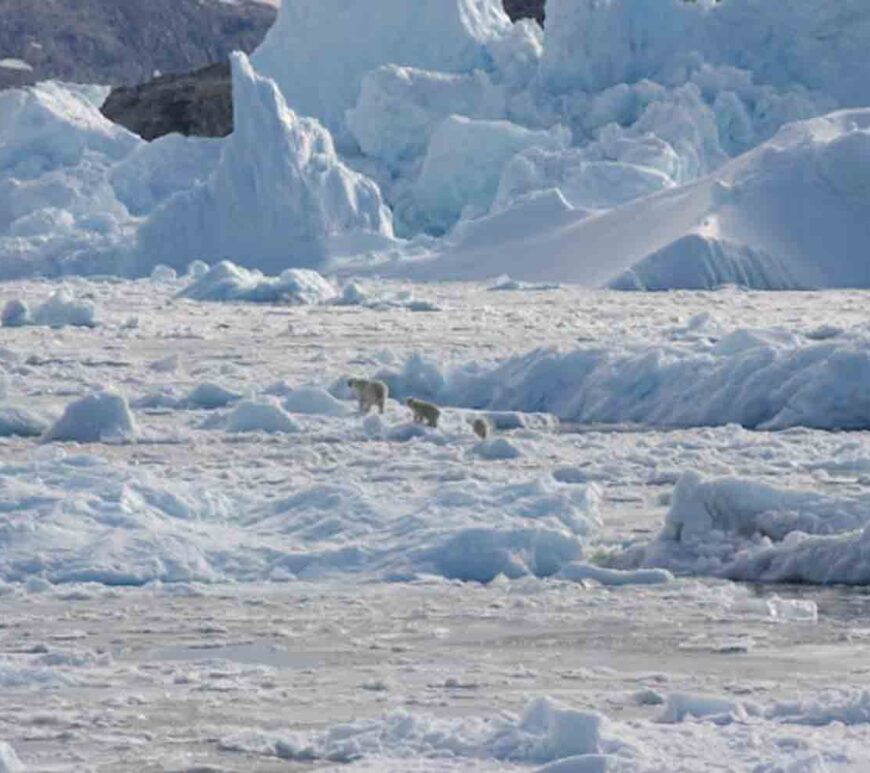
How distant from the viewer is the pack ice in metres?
22.4

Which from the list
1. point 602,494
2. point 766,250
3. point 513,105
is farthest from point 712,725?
point 513,105

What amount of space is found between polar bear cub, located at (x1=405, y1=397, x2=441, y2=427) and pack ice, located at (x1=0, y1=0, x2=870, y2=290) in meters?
11.2

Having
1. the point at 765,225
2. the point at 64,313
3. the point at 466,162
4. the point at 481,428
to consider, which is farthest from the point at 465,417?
the point at 466,162

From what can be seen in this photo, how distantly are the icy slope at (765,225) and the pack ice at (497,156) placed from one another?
3 centimetres

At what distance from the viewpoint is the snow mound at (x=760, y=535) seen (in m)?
6.63

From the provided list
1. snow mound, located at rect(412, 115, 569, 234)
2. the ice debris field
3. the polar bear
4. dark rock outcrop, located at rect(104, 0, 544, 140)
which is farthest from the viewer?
dark rock outcrop, located at rect(104, 0, 544, 140)

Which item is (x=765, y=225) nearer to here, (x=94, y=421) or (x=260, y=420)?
(x=260, y=420)

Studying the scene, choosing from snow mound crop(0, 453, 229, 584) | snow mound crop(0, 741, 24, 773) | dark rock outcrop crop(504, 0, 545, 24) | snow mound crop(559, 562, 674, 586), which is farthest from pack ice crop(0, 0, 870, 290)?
dark rock outcrop crop(504, 0, 545, 24)

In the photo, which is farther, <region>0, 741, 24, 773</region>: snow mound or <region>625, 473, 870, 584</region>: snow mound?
<region>625, 473, 870, 584</region>: snow mound

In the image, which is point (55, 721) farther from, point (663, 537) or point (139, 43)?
point (139, 43)

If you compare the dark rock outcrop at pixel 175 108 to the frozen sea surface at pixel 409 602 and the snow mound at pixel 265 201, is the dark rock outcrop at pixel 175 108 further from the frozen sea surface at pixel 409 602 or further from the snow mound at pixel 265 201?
the frozen sea surface at pixel 409 602

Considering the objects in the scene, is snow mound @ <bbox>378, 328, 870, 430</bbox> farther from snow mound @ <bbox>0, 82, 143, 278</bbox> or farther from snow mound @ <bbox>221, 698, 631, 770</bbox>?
snow mound @ <bbox>0, 82, 143, 278</bbox>

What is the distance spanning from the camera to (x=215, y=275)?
23.0 metres

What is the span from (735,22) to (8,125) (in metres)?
11.1
